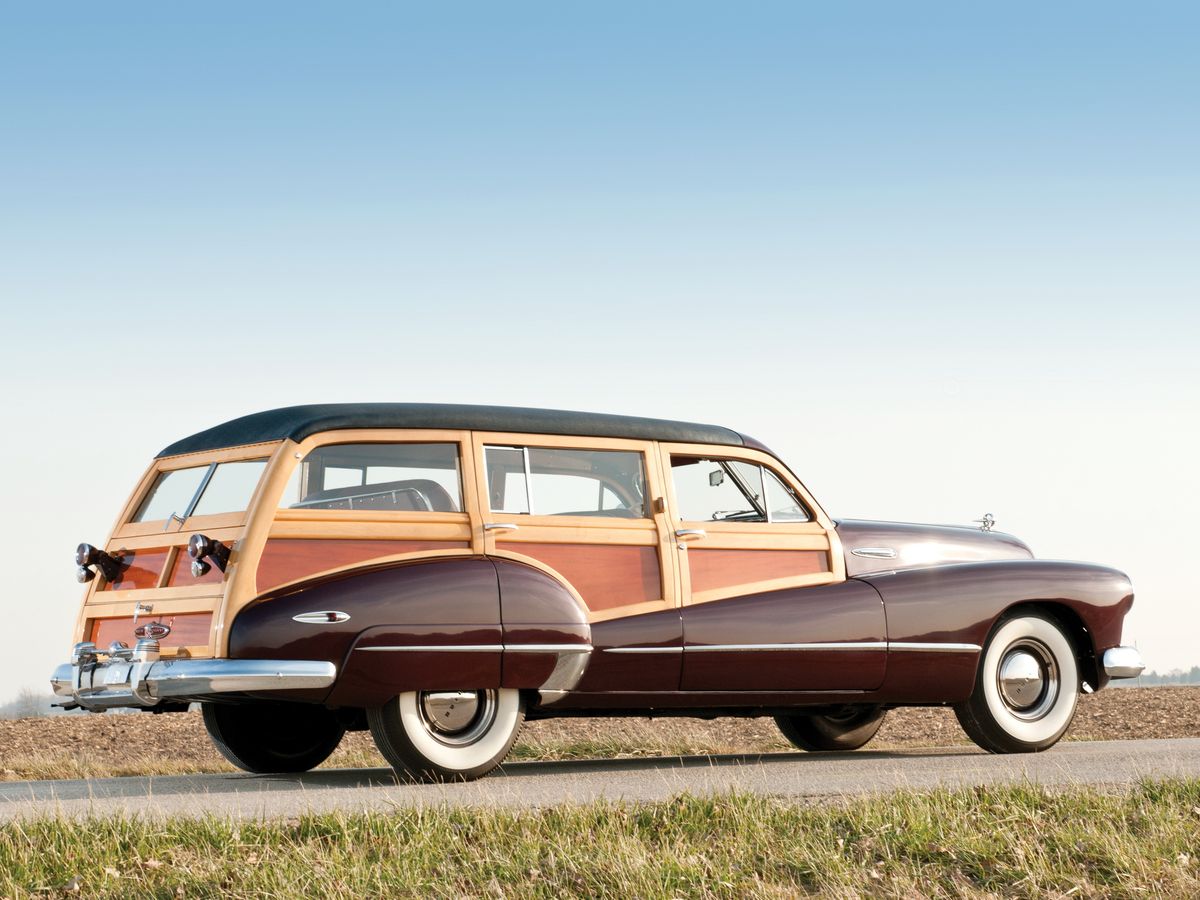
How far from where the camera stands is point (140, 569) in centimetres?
861

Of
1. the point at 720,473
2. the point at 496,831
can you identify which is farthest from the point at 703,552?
the point at 496,831

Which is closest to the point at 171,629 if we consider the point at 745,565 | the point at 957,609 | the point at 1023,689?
the point at 745,565

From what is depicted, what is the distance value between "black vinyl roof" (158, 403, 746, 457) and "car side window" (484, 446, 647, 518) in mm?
136

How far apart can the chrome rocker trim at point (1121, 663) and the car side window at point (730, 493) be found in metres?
2.26

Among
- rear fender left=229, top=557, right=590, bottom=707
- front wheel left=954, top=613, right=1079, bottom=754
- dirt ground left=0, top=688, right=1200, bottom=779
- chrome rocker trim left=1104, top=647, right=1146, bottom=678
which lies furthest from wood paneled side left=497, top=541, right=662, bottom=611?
dirt ground left=0, top=688, right=1200, bottom=779

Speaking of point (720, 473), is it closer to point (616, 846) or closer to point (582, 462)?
point (582, 462)

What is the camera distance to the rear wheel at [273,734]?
9.28 meters

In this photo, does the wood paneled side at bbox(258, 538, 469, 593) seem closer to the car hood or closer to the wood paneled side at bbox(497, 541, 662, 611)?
the wood paneled side at bbox(497, 541, 662, 611)

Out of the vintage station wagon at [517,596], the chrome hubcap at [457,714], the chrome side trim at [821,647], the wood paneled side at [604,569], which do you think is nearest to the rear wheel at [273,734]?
the vintage station wagon at [517,596]

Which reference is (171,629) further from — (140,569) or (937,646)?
(937,646)

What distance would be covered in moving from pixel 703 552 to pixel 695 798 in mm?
2458

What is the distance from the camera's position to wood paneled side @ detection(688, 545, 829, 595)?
9.01m

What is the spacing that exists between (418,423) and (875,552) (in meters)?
3.29

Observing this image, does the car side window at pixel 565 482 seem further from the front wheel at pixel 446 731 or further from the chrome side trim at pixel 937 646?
the chrome side trim at pixel 937 646
